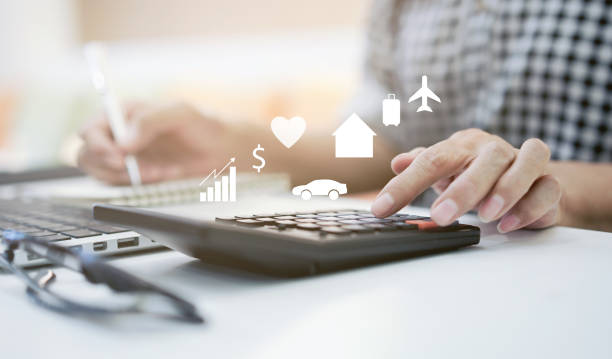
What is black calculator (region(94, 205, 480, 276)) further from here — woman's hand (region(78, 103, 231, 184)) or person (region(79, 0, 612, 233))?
woman's hand (region(78, 103, 231, 184))

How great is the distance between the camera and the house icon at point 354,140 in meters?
0.37

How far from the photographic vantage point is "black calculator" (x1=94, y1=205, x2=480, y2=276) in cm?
23

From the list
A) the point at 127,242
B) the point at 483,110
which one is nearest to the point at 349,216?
the point at 127,242

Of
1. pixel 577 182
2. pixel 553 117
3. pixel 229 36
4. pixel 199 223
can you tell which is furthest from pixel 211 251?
pixel 229 36

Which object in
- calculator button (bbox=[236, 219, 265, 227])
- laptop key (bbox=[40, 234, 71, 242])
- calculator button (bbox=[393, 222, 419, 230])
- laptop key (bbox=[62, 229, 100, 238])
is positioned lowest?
laptop key (bbox=[40, 234, 71, 242])

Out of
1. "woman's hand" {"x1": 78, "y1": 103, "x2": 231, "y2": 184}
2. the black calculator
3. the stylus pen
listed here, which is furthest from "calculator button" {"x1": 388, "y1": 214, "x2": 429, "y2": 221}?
the stylus pen

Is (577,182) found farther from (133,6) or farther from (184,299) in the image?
(133,6)

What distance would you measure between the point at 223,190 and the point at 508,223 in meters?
0.19

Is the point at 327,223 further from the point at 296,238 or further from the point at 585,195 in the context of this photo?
the point at 585,195

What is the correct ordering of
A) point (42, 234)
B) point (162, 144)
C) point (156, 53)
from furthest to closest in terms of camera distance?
1. point (156, 53)
2. point (162, 144)
3. point (42, 234)

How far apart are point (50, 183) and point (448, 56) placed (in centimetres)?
53

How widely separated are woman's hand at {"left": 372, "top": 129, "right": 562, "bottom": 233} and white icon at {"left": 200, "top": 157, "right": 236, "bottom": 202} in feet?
0.37

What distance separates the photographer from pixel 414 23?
725 mm

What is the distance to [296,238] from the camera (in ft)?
0.78
